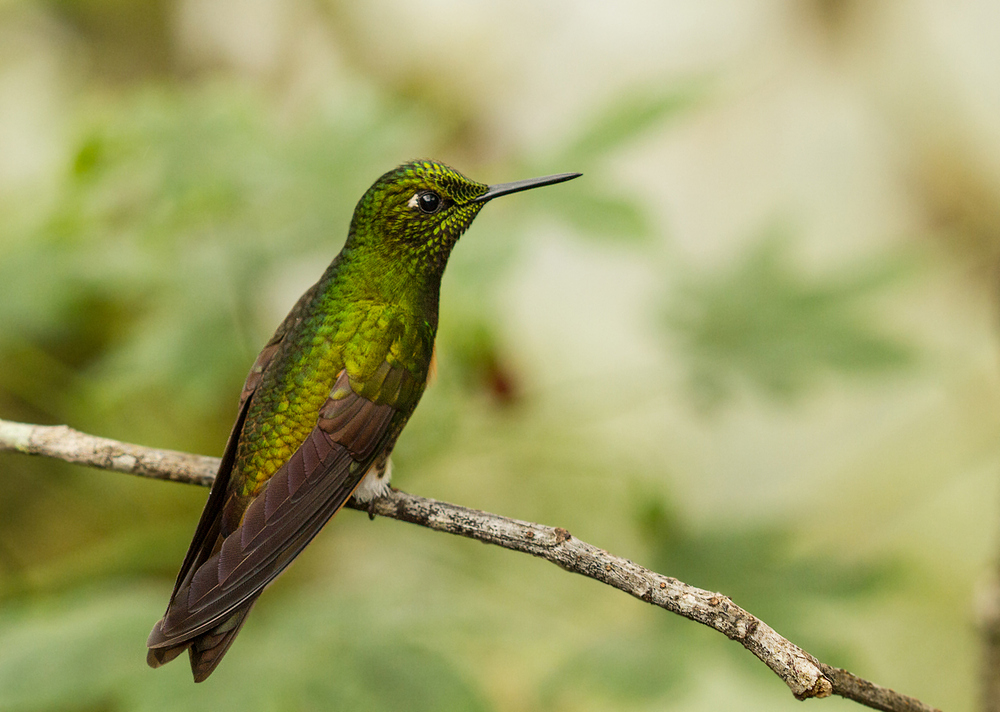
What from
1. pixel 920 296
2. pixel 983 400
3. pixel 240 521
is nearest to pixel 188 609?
pixel 240 521

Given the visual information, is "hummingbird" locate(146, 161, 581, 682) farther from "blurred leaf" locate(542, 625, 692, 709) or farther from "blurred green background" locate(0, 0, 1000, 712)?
"blurred leaf" locate(542, 625, 692, 709)

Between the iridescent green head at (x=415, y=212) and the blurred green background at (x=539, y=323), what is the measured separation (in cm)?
46

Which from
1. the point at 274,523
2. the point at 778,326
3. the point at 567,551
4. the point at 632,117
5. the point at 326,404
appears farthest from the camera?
the point at 778,326

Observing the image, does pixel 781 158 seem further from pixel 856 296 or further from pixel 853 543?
pixel 856 296

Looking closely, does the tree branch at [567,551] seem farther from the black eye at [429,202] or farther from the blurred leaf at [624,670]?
the blurred leaf at [624,670]

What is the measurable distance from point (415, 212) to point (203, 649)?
935 mm

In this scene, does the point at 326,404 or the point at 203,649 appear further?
the point at 326,404

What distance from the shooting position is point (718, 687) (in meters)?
3.94

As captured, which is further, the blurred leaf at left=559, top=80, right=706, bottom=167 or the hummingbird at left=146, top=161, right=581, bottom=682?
the blurred leaf at left=559, top=80, right=706, bottom=167

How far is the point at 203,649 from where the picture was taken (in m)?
1.38

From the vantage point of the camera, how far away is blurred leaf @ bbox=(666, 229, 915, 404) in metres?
2.70

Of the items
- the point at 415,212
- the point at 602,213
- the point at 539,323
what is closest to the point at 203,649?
the point at 415,212

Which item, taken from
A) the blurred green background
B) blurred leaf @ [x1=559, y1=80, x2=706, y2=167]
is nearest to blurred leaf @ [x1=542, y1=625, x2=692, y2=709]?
the blurred green background

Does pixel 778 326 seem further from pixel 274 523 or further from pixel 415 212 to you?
pixel 274 523
